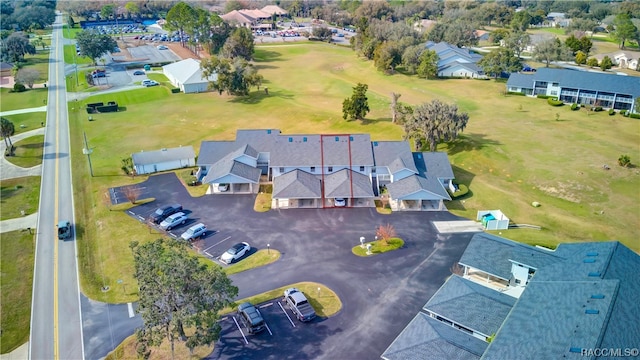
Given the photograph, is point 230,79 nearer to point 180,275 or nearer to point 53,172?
point 53,172

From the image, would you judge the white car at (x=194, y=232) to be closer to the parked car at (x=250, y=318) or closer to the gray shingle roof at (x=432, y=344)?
the parked car at (x=250, y=318)

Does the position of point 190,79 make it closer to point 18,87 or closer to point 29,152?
point 29,152

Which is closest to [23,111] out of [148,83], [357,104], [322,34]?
[148,83]

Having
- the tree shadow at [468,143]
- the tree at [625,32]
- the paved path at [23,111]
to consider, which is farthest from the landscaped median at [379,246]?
the tree at [625,32]

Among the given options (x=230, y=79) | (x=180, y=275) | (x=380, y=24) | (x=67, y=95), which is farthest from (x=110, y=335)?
A: (x=380, y=24)

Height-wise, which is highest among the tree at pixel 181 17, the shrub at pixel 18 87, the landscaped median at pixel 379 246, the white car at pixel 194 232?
the tree at pixel 181 17

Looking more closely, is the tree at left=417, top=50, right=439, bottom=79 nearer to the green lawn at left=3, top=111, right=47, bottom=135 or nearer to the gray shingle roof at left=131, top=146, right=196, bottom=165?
the gray shingle roof at left=131, top=146, right=196, bottom=165

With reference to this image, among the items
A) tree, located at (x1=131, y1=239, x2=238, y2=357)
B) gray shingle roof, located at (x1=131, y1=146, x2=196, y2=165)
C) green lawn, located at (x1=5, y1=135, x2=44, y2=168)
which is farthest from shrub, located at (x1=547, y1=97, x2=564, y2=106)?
green lawn, located at (x1=5, y1=135, x2=44, y2=168)
